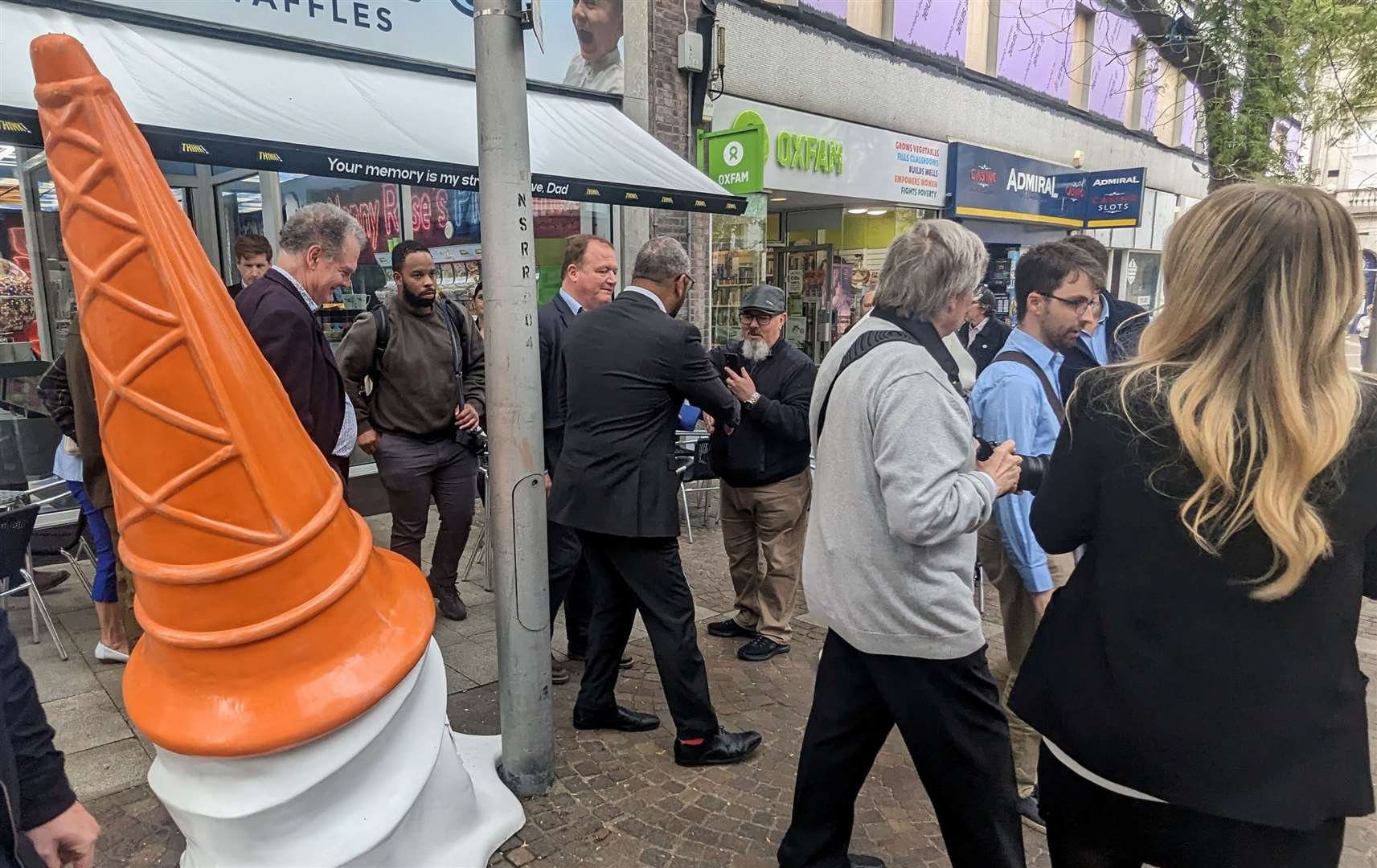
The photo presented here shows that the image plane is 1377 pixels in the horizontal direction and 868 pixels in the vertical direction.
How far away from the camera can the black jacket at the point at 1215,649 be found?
1.48m

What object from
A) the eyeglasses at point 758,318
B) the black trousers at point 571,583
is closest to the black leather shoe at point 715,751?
the black trousers at point 571,583

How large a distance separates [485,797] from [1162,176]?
20759 mm

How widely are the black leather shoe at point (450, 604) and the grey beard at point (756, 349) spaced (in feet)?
7.16

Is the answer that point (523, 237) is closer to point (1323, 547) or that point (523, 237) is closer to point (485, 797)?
point (485, 797)

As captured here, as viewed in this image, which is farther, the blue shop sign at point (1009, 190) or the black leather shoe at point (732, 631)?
the blue shop sign at point (1009, 190)

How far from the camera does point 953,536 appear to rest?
221 cm

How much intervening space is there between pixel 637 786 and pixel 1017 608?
159 cm

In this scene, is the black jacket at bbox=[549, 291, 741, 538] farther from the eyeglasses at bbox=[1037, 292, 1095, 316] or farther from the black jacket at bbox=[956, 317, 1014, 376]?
the black jacket at bbox=[956, 317, 1014, 376]

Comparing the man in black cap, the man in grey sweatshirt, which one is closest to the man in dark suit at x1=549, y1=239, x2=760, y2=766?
the man in grey sweatshirt

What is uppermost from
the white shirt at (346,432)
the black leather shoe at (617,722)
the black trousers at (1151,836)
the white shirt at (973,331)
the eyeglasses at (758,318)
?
the eyeglasses at (758,318)

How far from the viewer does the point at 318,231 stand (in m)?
3.33

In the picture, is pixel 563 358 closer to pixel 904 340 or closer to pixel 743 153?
pixel 904 340

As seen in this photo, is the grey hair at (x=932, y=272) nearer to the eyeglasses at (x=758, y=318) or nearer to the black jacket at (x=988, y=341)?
the eyeglasses at (x=758, y=318)

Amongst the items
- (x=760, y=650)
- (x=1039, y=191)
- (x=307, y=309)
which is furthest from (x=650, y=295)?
(x=1039, y=191)
